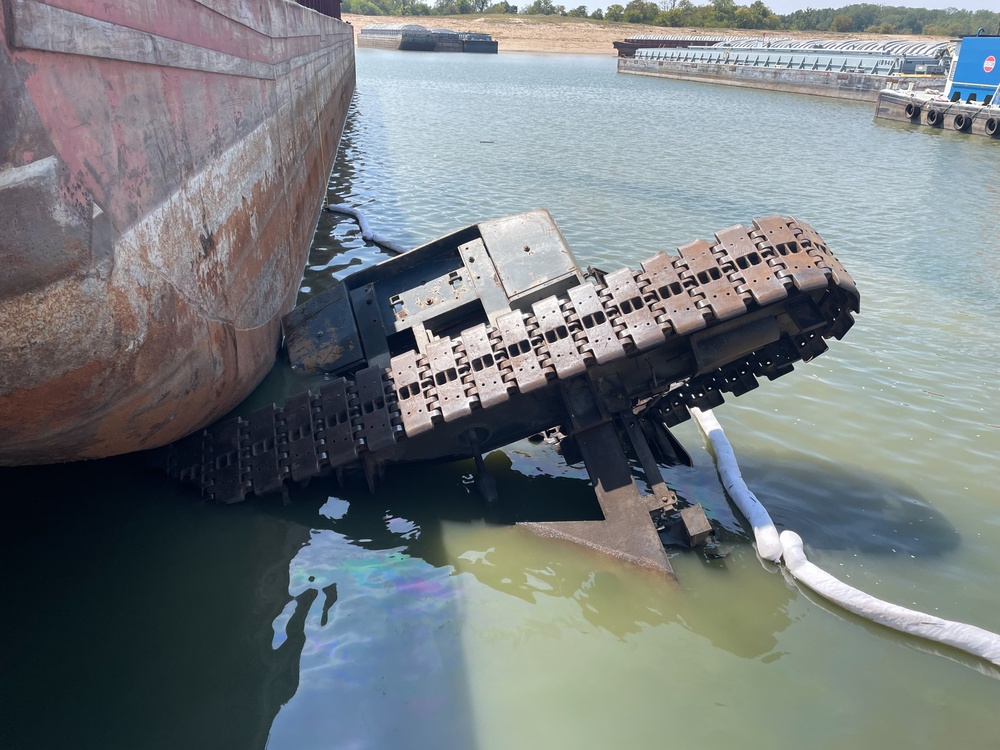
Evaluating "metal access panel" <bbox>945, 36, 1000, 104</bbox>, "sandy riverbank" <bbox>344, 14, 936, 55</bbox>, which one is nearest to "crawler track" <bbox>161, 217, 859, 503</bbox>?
"metal access panel" <bbox>945, 36, 1000, 104</bbox>

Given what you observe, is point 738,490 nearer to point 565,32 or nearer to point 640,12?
point 565,32

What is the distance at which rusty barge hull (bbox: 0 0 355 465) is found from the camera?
2.71m

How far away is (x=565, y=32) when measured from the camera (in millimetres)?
104438

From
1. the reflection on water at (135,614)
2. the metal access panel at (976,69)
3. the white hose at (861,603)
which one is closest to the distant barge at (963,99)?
the metal access panel at (976,69)

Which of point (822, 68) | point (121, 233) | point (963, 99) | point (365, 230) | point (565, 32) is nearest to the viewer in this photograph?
point (121, 233)

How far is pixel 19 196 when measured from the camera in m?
2.59

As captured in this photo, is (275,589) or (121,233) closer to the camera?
(121,233)

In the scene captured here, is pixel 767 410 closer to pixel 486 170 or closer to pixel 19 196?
pixel 19 196

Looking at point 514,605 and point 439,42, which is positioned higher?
point 439,42

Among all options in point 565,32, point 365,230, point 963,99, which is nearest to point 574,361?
point 365,230

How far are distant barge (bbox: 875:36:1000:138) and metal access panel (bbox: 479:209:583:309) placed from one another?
32.3 meters

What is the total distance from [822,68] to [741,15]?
236 feet

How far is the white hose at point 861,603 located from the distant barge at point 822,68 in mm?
43426

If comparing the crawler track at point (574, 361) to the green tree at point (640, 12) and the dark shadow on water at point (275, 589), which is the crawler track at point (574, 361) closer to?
the dark shadow on water at point (275, 589)
